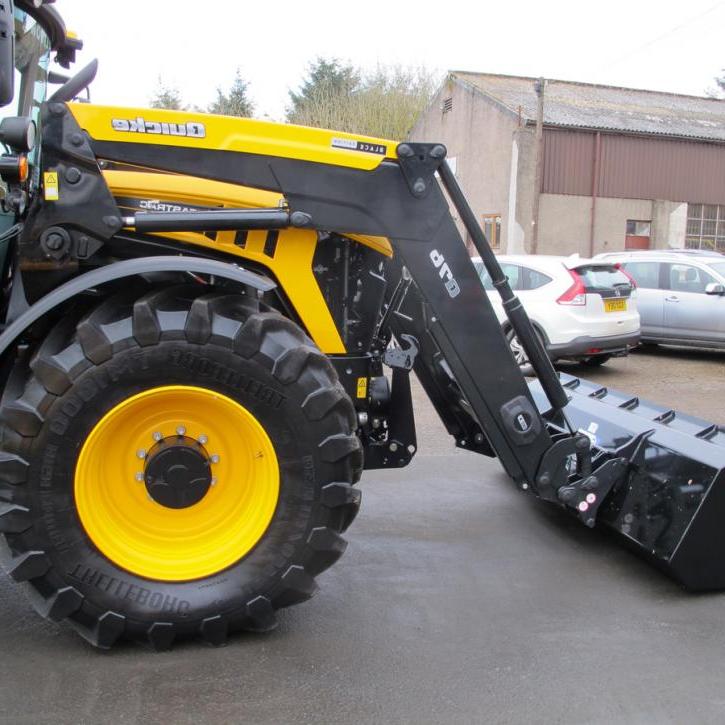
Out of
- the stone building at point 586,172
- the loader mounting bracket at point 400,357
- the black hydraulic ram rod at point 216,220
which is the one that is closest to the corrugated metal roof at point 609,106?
the stone building at point 586,172

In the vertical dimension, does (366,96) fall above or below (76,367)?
above

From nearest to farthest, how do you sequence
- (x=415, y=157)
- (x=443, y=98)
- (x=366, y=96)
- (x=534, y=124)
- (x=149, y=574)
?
(x=149, y=574)
(x=415, y=157)
(x=534, y=124)
(x=443, y=98)
(x=366, y=96)

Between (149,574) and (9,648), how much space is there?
2.13ft

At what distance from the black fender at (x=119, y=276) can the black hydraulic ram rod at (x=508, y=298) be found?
3.27 ft

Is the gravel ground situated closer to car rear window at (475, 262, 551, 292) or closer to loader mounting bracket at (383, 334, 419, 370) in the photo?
loader mounting bracket at (383, 334, 419, 370)

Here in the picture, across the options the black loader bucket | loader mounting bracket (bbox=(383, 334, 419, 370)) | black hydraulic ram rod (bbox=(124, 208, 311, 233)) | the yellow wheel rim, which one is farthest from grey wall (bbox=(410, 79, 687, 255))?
the yellow wheel rim

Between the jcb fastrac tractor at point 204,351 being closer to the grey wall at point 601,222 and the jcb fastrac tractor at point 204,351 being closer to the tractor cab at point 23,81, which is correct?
the tractor cab at point 23,81

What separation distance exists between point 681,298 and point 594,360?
1998 millimetres

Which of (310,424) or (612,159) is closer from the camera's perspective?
(310,424)

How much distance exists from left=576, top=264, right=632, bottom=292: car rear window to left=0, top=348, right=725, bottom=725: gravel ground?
22.4 ft

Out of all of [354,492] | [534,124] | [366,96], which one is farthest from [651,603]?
[366,96]

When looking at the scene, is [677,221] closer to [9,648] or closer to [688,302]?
[688,302]

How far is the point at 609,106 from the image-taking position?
1253 inches

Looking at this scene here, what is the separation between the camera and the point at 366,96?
1555 inches
